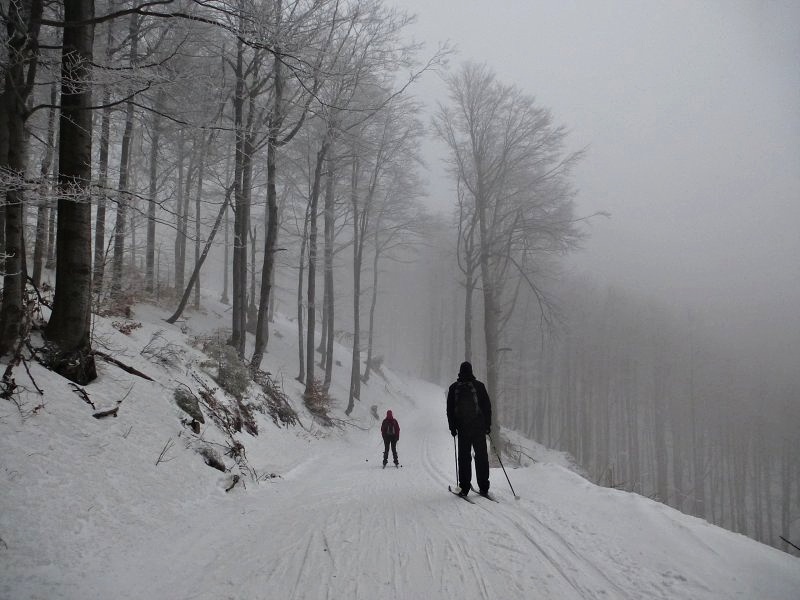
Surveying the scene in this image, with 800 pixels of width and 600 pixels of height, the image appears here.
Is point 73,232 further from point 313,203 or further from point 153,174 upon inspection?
point 313,203

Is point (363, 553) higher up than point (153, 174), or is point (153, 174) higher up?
point (153, 174)

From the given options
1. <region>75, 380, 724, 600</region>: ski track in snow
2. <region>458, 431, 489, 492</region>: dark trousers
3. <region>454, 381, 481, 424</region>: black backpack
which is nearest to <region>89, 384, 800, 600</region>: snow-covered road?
<region>75, 380, 724, 600</region>: ski track in snow

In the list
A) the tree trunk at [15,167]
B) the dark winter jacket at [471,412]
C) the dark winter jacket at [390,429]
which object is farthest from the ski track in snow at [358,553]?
the dark winter jacket at [390,429]

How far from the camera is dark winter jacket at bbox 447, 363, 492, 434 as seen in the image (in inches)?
206

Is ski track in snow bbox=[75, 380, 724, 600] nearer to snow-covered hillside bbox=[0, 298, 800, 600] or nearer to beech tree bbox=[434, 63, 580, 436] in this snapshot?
snow-covered hillside bbox=[0, 298, 800, 600]

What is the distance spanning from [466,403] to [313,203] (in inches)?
409

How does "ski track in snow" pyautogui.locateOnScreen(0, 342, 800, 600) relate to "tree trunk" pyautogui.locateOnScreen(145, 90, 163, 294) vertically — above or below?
below

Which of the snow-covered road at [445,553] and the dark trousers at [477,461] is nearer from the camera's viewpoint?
the snow-covered road at [445,553]

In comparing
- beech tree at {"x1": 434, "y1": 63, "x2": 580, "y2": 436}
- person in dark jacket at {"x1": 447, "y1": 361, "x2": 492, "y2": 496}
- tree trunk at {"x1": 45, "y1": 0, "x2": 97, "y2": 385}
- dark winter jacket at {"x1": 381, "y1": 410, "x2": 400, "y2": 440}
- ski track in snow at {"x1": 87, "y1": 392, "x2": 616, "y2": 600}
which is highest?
beech tree at {"x1": 434, "y1": 63, "x2": 580, "y2": 436}

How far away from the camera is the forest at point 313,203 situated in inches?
177

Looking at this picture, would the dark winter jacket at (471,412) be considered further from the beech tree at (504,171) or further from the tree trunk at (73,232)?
the beech tree at (504,171)

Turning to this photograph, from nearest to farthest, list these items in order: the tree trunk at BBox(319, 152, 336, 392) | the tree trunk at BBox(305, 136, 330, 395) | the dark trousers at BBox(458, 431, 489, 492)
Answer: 1. the dark trousers at BBox(458, 431, 489, 492)
2. the tree trunk at BBox(305, 136, 330, 395)
3. the tree trunk at BBox(319, 152, 336, 392)

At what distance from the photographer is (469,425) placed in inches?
207

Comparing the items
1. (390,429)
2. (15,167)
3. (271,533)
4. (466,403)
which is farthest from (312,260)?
(271,533)
